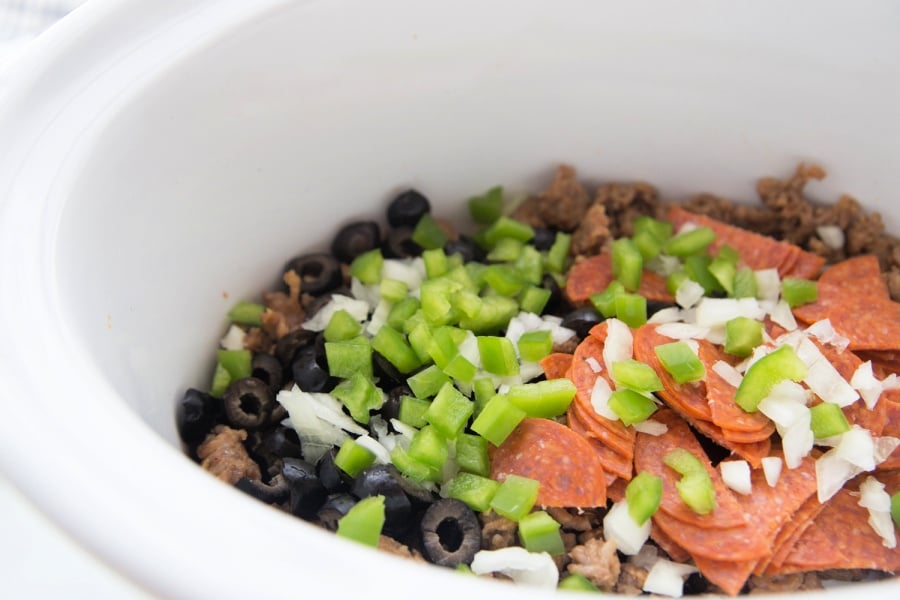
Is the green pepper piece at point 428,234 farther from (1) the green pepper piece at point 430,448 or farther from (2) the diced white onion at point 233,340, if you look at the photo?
(1) the green pepper piece at point 430,448

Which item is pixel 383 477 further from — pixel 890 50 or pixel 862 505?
pixel 890 50

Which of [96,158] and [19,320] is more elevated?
[96,158]

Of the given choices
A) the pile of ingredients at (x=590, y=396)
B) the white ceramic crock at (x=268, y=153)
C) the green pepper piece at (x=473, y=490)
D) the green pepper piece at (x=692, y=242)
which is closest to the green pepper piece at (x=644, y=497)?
the pile of ingredients at (x=590, y=396)

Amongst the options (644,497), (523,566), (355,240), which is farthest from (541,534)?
(355,240)

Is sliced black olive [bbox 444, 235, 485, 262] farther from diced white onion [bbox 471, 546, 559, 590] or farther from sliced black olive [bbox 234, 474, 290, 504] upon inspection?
diced white onion [bbox 471, 546, 559, 590]

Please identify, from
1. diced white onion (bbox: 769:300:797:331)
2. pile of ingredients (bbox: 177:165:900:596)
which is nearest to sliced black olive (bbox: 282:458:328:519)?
pile of ingredients (bbox: 177:165:900:596)

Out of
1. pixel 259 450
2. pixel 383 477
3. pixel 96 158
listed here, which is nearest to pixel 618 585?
pixel 383 477
